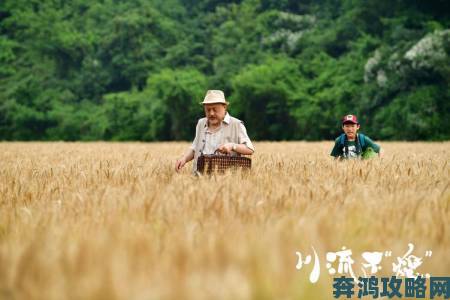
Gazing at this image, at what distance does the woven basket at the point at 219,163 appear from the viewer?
4.77 m

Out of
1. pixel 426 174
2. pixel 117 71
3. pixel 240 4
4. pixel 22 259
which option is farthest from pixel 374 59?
pixel 22 259

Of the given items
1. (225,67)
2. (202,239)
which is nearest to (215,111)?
(202,239)

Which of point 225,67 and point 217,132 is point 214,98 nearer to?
point 217,132

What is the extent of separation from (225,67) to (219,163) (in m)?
35.1

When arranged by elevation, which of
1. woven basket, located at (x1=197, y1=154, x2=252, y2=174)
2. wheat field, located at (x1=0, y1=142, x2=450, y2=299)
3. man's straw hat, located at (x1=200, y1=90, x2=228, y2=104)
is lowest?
wheat field, located at (x1=0, y1=142, x2=450, y2=299)

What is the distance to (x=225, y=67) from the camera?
39438 mm

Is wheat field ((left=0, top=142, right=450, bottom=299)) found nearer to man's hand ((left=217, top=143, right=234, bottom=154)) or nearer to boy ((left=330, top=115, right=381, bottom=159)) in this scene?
man's hand ((left=217, top=143, right=234, bottom=154))

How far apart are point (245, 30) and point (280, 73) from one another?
7894 millimetres

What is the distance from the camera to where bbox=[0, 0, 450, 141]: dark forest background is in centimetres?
2927

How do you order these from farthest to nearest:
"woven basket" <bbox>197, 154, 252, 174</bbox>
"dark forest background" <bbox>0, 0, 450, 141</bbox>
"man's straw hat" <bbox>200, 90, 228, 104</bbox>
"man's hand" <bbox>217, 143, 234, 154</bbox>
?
"dark forest background" <bbox>0, 0, 450, 141</bbox>, "man's straw hat" <bbox>200, 90, 228, 104</bbox>, "man's hand" <bbox>217, 143, 234, 154</bbox>, "woven basket" <bbox>197, 154, 252, 174</bbox>

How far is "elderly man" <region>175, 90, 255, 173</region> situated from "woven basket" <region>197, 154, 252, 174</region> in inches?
9.0

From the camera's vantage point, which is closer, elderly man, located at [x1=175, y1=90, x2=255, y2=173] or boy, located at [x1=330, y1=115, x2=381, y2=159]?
elderly man, located at [x1=175, y1=90, x2=255, y2=173]

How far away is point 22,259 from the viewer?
4.22ft

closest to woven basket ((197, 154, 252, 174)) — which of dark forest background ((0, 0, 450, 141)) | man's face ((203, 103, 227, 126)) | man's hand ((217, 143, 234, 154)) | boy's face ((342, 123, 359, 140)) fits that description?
man's hand ((217, 143, 234, 154))
